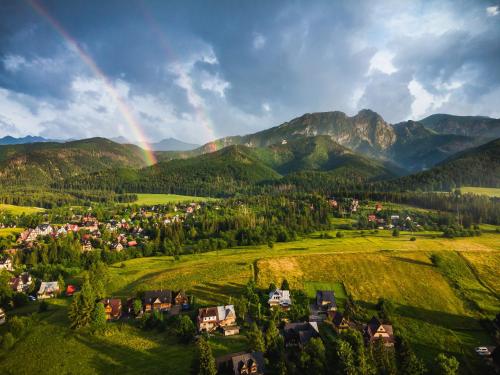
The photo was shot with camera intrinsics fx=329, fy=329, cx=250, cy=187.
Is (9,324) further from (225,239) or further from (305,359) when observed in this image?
(225,239)

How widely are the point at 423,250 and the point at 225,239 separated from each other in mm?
68200

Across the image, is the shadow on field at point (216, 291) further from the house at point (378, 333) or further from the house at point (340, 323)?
the house at point (378, 333)

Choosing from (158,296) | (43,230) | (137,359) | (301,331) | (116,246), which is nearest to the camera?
(137,359)

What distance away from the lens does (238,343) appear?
51250 millimetres

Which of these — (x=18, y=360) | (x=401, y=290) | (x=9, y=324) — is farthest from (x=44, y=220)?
(x=401, y=290)

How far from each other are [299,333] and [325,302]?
52.8 ft

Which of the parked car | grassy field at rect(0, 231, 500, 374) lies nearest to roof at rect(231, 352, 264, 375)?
grassy field at rect(0, 231, 500, 374)

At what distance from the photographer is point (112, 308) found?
2584 inches

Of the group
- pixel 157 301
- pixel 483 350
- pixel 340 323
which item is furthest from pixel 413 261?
pixel 157 301

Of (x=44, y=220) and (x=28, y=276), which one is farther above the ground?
(x=44, y=220)

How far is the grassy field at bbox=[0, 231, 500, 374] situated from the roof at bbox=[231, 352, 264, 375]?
6717 mm

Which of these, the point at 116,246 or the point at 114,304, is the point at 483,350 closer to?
the point at 114,304

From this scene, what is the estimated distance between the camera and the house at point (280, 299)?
65375 mm

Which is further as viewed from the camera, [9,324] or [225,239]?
[225,239]
